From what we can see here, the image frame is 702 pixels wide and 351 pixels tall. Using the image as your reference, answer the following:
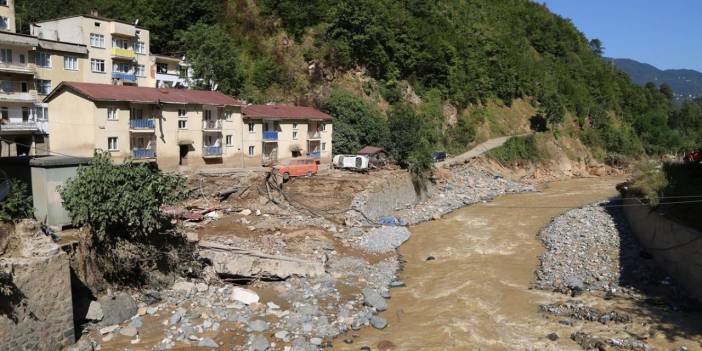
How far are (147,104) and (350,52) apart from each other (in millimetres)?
25038

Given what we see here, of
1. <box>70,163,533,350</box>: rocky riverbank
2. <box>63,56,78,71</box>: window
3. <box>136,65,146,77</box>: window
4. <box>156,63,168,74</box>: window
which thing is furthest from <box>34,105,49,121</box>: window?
<box>70,163,533,350</box>: rocky riverbank

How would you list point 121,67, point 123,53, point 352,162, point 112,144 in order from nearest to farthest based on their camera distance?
point 112,144 → point 352,162 → point 123,53 → point 121,67

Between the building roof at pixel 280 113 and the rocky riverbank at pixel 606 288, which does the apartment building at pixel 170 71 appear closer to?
the building roof at pixel 280 113

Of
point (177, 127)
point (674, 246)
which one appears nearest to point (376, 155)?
point (177, 127)

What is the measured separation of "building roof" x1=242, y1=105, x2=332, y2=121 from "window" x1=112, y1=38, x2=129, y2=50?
12467mm

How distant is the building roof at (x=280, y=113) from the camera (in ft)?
121

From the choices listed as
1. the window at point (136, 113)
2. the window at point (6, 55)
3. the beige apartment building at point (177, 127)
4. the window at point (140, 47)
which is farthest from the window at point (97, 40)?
the window at point (136, 113)

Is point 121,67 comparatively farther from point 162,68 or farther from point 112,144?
point 112,144

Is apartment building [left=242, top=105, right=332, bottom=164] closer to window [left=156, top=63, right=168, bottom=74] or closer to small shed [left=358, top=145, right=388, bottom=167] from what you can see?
small shed [left=358, top=145, right=388, bottom=167]

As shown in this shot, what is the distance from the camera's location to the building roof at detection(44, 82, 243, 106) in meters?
29.6

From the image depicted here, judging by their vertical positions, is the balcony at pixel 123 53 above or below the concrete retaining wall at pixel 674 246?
above

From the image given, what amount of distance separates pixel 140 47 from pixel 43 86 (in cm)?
903

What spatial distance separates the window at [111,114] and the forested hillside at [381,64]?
12.9m

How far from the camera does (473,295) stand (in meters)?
20.3
